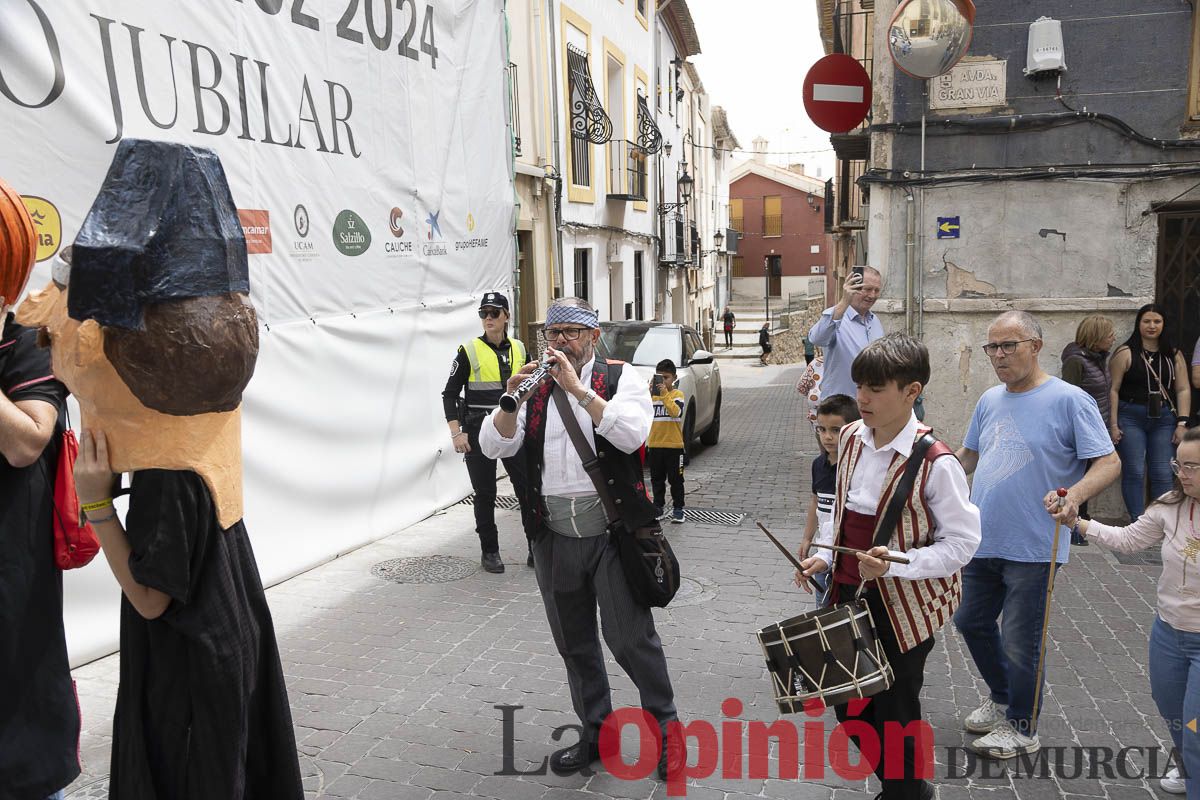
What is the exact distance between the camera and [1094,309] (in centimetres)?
746

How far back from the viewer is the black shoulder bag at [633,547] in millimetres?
3418

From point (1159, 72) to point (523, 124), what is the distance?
24.8 ft

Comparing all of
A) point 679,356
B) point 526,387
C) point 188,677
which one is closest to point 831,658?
point 526,387

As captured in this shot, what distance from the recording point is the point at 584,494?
3.47m

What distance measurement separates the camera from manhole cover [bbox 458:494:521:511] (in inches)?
327

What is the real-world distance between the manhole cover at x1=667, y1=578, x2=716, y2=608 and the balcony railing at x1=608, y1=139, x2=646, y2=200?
11.9m

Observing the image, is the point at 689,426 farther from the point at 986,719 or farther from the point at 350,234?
the point at 986,719

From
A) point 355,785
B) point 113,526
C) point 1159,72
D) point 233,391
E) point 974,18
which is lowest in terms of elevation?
point 355,785

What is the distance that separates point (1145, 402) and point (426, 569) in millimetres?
5508

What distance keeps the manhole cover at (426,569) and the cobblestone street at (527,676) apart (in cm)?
5

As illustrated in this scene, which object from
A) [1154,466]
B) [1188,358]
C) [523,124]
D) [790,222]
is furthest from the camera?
[790,222]

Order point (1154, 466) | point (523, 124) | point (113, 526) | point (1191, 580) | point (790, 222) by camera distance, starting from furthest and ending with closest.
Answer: point (790, 222) → point (523, 124) → point (1154, 466) → point (1191, 580) → point (113, 526)

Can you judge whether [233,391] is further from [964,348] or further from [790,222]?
[790,222]

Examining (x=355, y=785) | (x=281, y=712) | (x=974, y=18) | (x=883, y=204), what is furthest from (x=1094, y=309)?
(x=281, y=712)
